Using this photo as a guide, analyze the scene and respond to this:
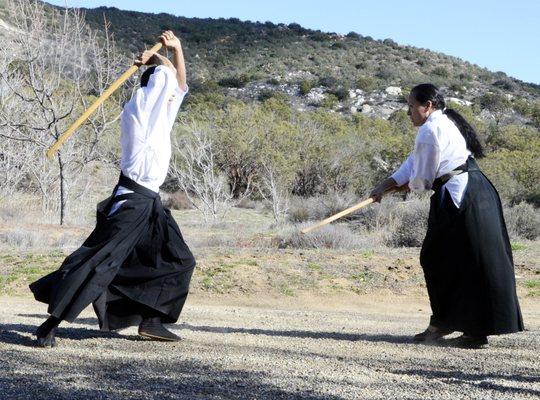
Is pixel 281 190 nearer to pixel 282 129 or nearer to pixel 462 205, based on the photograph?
pixel 282 129

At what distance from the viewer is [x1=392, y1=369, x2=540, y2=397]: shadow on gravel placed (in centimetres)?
526

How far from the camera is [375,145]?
33.5 meters

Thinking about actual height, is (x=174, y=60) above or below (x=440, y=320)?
above

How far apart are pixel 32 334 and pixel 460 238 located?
3299 millimetres

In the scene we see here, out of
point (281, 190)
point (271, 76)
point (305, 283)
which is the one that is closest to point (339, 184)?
point (281, 190)

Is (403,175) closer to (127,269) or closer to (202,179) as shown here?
(127,269)

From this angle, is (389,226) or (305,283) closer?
(305,283)

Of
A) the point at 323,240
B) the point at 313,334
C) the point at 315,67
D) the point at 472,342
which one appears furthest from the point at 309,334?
the point at 315,67

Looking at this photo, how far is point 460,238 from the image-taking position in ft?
23.3

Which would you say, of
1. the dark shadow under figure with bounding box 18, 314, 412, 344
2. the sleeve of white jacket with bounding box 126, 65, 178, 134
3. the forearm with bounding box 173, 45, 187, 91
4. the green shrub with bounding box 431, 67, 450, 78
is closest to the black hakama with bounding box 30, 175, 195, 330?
Result: the sleeve of white jacket with bounding box 126, 65, 178, 134

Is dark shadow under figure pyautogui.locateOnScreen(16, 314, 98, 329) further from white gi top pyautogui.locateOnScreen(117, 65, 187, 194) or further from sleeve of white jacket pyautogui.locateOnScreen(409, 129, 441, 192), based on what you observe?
sleeve of white jacket pyautogui.locateOnScreen(409, 129, 441, 192)

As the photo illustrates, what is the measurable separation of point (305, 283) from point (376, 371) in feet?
22.9

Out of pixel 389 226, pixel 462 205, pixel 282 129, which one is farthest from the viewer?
pixel 282 129

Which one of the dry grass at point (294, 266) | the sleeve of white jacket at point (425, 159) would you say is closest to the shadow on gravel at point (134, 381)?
the sleeve of white jacket at point (425, 159)
